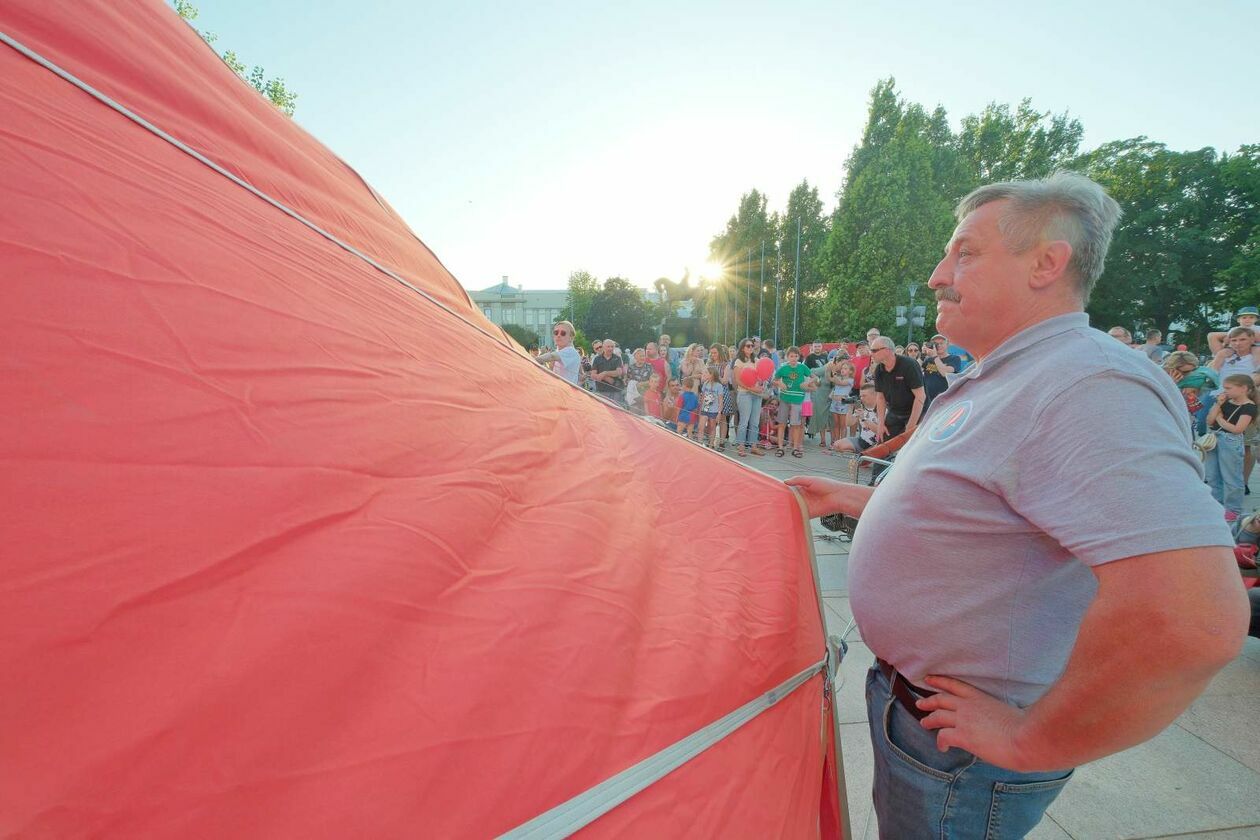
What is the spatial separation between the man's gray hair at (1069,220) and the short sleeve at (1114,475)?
41cm

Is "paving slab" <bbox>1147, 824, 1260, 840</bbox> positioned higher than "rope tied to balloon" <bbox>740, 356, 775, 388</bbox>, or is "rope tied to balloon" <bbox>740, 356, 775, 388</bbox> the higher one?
"rope tied to balloon" <bbox>740, 356, 775, 388</bbox>

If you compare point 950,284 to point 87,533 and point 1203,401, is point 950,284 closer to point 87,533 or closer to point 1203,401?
point 87,533

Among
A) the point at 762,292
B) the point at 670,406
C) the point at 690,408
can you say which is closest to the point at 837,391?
the point at 690,408

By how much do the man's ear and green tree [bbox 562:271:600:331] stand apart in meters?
69.0

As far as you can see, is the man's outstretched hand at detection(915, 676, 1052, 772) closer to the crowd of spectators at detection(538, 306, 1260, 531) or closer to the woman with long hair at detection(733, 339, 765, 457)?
the crowd of spectators at detection(538, 306, 1260, 531)

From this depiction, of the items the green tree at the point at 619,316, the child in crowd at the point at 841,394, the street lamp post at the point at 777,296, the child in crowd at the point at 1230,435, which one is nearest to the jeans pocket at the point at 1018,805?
the child in crowd at the point at 1230,435

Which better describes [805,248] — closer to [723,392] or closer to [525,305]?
[723,392]

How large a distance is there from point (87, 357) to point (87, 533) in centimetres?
28

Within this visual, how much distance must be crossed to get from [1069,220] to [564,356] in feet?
21.6

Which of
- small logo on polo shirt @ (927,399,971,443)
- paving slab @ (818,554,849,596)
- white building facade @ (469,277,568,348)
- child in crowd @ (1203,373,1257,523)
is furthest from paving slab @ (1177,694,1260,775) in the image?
white building facade @ (469,277,568,348)

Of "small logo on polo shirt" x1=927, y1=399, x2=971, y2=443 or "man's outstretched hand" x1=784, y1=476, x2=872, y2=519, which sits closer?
"small logo on polo shirt" x1=927, y1=399, x2=971, y2=443

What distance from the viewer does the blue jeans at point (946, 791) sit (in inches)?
48.2

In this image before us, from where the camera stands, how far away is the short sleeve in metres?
0.85

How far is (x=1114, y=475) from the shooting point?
89 cm
